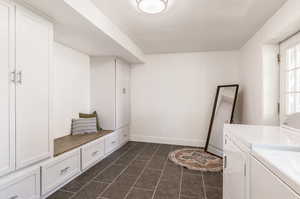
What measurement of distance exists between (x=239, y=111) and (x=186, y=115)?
1.18 m

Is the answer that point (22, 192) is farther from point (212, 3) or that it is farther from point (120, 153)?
point (212, 3)

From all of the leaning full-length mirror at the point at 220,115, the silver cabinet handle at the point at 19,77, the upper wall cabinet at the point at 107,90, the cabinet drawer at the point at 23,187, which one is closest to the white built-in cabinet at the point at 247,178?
the leaning full-length mirror at the point at 220,115

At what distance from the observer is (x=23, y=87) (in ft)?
4.89

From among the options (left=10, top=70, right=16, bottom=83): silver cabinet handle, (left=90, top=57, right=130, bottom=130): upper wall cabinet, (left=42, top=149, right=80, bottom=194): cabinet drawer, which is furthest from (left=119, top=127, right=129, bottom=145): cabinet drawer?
(left=10, top=70, right=16, bottom=83): silver cabinet handle

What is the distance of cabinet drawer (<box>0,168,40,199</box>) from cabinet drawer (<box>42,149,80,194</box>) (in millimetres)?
82

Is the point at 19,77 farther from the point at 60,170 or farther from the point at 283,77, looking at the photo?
the point at 283,77

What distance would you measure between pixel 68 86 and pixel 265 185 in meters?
3.06

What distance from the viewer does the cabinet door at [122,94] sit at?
333 cm

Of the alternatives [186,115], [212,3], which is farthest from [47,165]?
[186,115]

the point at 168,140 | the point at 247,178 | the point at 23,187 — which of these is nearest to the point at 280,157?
the point at 247,178

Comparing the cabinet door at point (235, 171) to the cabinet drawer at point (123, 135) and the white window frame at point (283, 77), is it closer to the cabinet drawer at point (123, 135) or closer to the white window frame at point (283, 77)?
the white window frame at point (283, 77)

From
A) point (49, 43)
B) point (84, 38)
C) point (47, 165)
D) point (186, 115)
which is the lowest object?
point (47, 165)

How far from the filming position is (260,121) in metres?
2.37

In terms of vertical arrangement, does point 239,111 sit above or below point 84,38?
below
